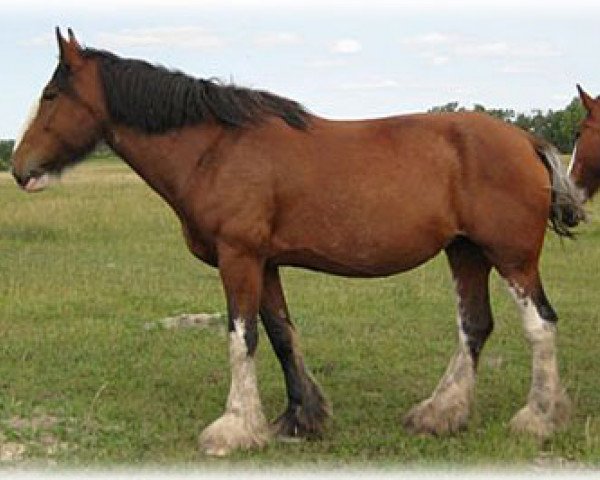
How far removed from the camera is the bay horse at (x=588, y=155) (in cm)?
818

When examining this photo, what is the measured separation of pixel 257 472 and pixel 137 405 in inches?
66.3

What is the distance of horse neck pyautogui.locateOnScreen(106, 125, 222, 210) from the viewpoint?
6.14 meters

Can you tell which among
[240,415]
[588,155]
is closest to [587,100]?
[588,155]

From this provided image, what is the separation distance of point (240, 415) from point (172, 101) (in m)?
1.93

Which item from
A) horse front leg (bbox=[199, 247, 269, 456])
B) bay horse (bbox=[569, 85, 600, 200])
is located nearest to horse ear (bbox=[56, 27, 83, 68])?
horse front leg (bbox=[199, 247, 269, 456])

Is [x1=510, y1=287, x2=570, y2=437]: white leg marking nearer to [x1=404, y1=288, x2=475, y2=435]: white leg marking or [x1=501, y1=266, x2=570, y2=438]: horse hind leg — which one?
[x1=501, y1=266, x2=570, y2=438]: horse hind leg

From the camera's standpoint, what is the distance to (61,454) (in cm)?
578

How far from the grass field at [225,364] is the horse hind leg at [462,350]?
127mm

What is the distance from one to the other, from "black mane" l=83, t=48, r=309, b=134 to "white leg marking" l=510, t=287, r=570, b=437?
182 cm

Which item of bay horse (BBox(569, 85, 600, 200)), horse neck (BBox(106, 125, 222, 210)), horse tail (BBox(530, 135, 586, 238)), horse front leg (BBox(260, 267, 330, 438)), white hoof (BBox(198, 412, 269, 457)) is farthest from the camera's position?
bay horse (BBox(569, 85, 600, 200))

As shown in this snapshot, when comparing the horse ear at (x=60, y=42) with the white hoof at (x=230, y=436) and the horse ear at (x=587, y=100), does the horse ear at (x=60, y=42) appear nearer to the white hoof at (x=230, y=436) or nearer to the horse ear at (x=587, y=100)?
the white hoof at (x=230, y=436)

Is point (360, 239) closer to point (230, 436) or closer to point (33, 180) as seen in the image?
point (230, 436)

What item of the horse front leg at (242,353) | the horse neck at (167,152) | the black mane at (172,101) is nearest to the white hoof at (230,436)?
the horse front leg at (242,353)

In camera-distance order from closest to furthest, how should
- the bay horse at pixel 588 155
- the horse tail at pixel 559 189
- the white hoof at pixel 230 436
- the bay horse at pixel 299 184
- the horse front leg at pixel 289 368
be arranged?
the white hoof at pixel 230 436
the bay horse at pixel 299 184
the horse front leg at pixel 289 368
the horse tail at pixel 559 189
the bay horse at pixel 588 155
